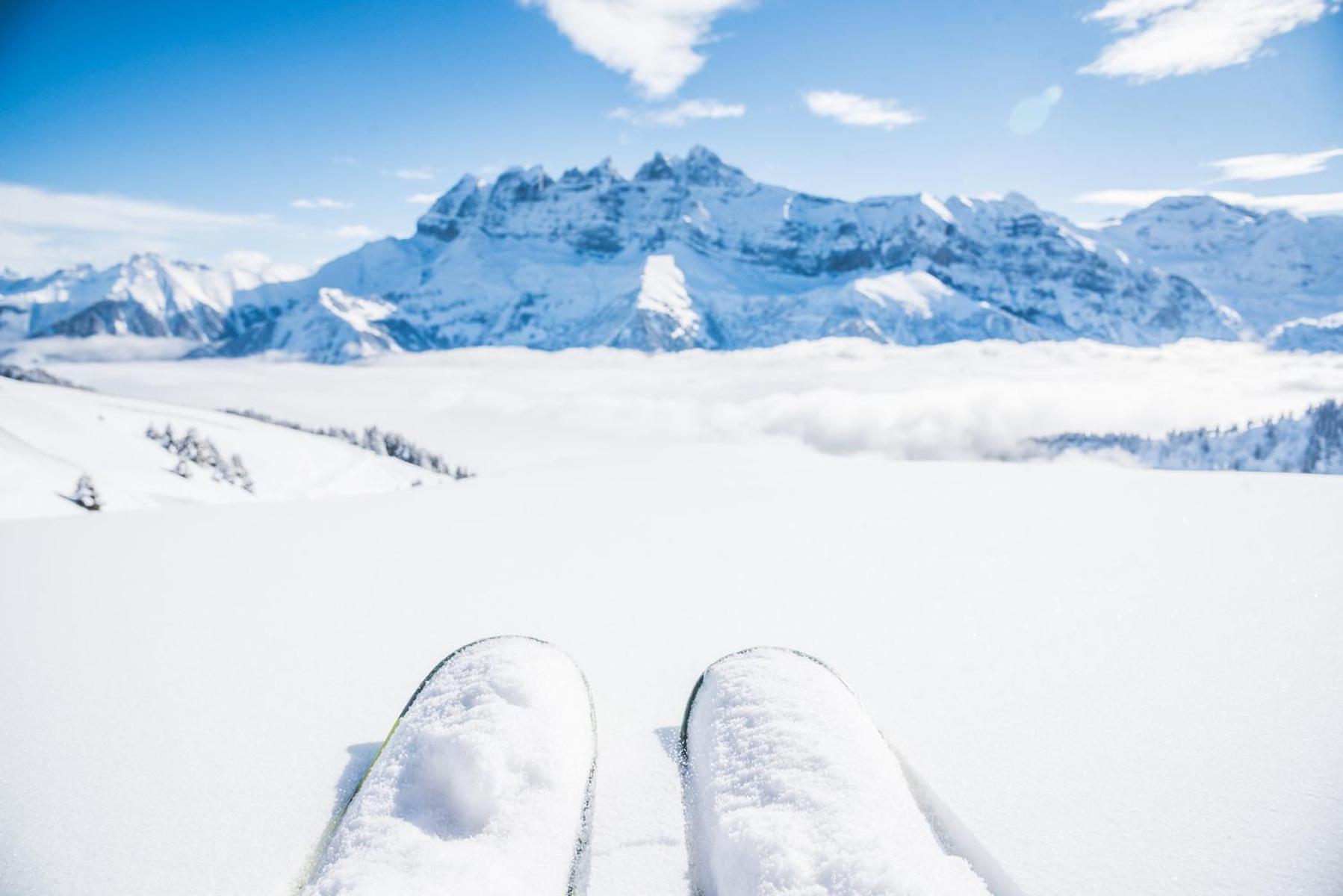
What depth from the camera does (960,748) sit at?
16.3 feet

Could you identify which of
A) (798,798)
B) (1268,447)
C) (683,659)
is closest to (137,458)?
(683,659)

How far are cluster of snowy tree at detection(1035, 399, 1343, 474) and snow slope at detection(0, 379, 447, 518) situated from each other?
5972 inches

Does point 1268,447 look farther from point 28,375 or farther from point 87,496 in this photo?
point 28,375

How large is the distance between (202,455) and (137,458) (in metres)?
7.25

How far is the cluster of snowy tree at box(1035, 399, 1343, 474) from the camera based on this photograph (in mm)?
141000

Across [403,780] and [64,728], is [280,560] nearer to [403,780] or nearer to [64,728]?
[64,728]

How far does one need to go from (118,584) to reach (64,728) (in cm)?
413

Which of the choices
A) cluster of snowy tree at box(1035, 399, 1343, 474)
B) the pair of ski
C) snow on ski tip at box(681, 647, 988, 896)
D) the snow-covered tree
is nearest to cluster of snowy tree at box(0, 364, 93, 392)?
the snow-covered tree

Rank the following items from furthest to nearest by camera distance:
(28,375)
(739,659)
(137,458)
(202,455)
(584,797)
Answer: (28,375), (202,455), (137,458), (739,659), (584,797)

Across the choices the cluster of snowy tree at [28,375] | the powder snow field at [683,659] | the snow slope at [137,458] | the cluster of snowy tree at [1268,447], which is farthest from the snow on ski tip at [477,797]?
the cluster of snowy tree at [1268,447]

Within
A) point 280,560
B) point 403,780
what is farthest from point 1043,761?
point 280,560

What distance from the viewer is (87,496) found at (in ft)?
109

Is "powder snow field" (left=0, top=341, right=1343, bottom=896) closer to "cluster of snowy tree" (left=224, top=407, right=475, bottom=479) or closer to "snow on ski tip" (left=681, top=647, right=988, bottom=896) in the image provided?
"snow on ski tip" (left=681, top=647, right=988, bottom=896)

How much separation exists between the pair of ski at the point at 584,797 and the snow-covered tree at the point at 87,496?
128 ft
